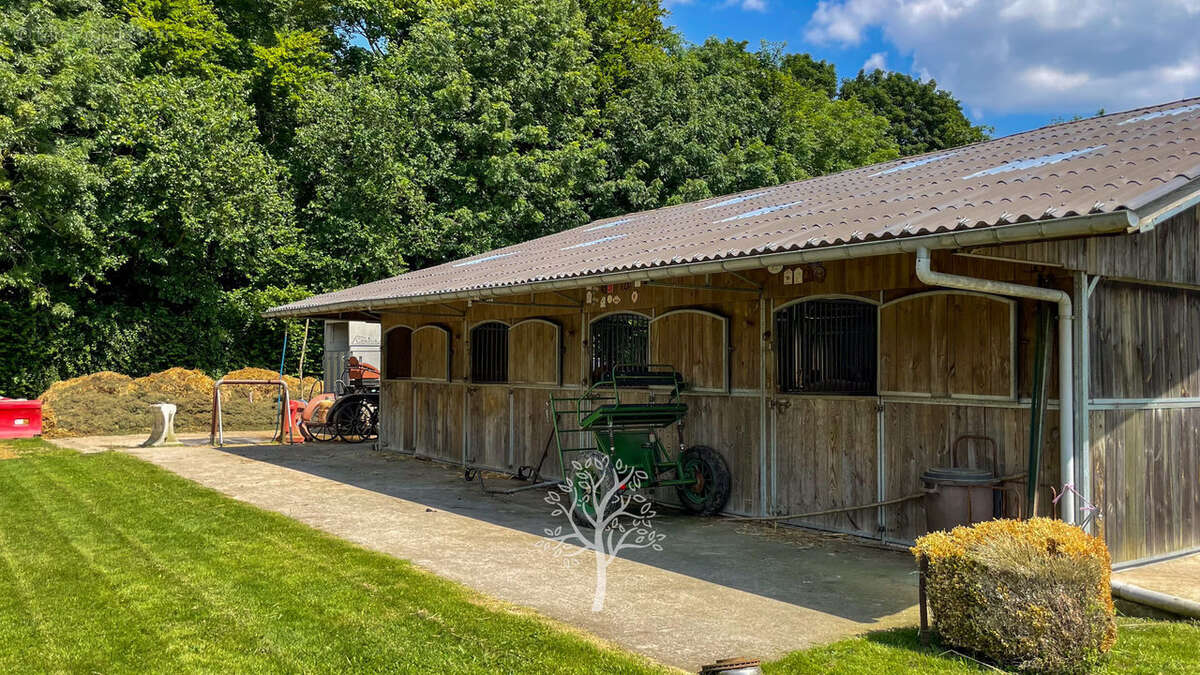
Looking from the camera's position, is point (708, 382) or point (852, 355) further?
point (708, 382)

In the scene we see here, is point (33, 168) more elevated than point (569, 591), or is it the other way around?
point (33, 168)

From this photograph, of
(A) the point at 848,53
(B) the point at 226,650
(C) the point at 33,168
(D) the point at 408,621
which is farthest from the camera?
(A) the point at 848,53

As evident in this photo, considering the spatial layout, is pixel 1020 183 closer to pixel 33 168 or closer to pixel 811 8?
pixel 33 168

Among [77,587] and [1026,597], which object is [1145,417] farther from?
[77,587]

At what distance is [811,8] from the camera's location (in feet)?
124

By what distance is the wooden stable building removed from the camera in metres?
5.43

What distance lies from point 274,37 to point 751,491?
2343 cm

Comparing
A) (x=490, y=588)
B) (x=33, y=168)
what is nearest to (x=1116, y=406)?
(x=490, y=588)

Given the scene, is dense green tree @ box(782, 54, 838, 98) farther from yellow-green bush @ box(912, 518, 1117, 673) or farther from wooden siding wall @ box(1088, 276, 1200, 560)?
yellow-green bush @ box(912, 518, 1117, 673)

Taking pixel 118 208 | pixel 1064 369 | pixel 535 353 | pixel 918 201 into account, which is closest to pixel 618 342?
pixel 535 353

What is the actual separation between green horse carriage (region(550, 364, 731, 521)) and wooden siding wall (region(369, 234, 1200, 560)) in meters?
0.22

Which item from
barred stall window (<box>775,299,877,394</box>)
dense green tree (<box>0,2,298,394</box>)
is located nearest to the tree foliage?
dense green tree (<box>0,2,298,394</box>)

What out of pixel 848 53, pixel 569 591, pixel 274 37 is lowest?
pixel 569 591

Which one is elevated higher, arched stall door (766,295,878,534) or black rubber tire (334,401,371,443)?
arched stall door (766,295,878,534)
